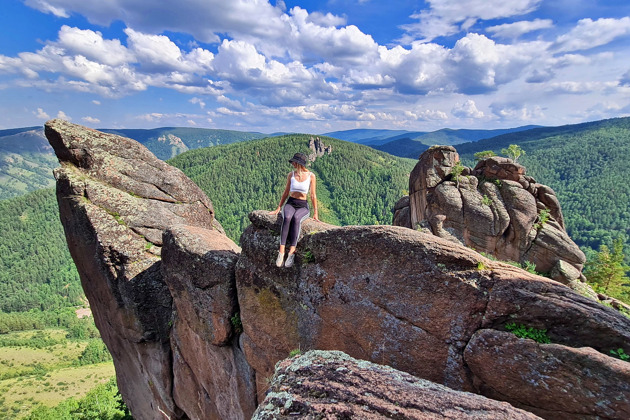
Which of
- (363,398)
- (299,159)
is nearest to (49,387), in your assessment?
(299,159)

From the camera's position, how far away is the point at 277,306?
10.5 meters

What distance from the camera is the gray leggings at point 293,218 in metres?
9.95

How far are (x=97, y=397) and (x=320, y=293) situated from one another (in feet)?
111

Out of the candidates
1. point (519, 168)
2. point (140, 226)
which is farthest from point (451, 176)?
point (140, 226)

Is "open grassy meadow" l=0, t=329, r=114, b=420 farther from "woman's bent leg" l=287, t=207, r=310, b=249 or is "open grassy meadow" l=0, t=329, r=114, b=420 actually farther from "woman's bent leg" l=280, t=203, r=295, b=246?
"woman's bent leg" l=287, t=207, r=310, b=249

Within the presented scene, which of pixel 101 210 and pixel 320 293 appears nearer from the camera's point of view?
pixel 320 293

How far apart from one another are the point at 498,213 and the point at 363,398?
30.6 meters

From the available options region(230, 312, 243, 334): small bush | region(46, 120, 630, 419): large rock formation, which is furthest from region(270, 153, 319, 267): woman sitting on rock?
region(230, 312, 243, 334): small bush

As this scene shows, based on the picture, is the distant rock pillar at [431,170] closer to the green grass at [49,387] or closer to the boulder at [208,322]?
the boulder at [208,322]

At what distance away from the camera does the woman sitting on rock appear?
391 inches

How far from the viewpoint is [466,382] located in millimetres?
7551

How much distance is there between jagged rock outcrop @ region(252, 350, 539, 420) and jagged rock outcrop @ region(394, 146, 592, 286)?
2619 centimetres

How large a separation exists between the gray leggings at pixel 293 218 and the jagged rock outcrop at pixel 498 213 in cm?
2385

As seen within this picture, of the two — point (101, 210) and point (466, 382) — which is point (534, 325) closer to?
point (466, 382)
